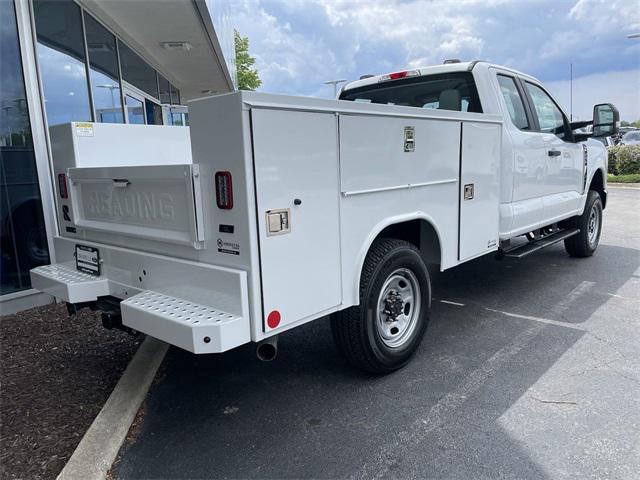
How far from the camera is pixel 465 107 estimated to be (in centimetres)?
479

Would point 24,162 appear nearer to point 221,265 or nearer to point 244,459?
point 221,265

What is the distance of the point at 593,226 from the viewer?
283 inches

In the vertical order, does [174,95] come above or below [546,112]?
above

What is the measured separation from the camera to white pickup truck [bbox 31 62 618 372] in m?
2.51

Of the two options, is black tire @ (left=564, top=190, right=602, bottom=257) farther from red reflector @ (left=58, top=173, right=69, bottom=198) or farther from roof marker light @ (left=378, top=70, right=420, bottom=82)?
red reflector @ (left=58, top=173, right=69, bottom=198)

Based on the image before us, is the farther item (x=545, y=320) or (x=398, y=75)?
(x=398, y=75)

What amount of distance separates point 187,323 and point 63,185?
2064mm

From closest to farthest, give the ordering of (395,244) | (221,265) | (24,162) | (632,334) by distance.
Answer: (221,265) < (395,244) < (632,334) < (24,162)

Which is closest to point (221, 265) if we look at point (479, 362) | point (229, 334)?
point (229, 334)

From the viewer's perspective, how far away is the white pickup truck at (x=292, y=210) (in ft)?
8.23

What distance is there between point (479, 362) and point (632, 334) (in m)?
1.56

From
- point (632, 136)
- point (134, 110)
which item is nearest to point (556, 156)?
point (134, 110)

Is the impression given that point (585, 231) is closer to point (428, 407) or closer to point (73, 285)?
point (428, 407)

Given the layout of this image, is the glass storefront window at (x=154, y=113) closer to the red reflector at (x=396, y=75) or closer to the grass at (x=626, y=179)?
the red reflector at (x=396, y=75)
